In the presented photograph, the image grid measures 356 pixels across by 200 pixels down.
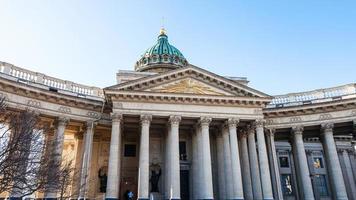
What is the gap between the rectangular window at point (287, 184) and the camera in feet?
140

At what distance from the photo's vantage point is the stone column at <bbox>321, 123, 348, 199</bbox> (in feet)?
99.0

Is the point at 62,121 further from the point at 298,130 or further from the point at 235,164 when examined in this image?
the point at 298,130

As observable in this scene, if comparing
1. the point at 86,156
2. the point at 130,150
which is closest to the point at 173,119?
the point at 130,150

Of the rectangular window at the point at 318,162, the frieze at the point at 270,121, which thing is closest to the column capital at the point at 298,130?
the frieze at the point at 270,121

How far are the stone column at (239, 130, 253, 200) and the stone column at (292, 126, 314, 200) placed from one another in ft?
17.7

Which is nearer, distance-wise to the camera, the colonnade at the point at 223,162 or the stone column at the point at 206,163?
the colonnade at the point at 223,162

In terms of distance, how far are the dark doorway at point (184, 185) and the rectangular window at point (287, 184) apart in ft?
56.2

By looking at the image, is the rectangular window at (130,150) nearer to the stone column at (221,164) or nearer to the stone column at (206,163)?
the stone column at (206,163)

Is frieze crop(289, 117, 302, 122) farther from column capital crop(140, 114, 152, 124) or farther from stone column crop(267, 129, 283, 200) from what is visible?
column capital crop(140, 114, 152, 124)

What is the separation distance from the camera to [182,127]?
33688 mm

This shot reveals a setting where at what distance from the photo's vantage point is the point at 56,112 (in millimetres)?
28938

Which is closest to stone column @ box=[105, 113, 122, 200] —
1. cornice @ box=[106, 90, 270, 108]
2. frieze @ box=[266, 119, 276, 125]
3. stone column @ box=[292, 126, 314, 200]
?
cornice @ box=[106, 90, 270, 108]

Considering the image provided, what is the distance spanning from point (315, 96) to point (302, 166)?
321 inches

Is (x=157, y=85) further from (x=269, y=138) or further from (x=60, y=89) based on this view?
(x=269, y=138)
